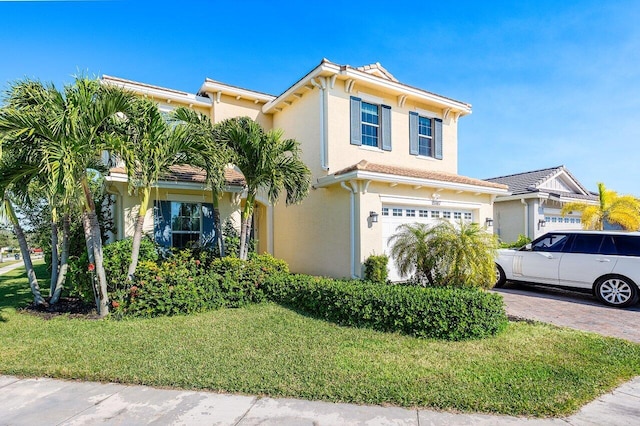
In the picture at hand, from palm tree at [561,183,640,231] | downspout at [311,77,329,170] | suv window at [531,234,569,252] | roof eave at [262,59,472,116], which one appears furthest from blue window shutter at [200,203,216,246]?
palm tree at [561,183,640,231]

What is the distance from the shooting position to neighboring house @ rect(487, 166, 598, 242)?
Answer: 15711 millimetres

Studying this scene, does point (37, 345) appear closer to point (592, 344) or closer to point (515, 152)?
point (592, 344)

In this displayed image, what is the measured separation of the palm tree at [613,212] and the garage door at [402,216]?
27.6 ft

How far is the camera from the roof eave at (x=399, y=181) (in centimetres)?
950

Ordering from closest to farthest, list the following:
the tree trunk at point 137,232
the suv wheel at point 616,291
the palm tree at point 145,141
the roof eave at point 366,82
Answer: the palm tree at point 145,141 → the tree trunk at point 137,232 → the suv wheel at point 616,291 → the roof eave at point 366,82

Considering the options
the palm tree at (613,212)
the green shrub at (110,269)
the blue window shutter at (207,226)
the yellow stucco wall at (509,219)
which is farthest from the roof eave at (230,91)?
the palm tree at (613,212)

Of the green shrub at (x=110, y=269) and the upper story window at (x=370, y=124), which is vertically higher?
the upper story window at (x=370, y=124)

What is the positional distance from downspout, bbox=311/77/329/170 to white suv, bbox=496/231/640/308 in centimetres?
649

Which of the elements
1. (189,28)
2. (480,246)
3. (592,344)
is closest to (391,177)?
(480,246)

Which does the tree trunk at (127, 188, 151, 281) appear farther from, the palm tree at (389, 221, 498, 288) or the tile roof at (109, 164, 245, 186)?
the palm tree at (389, 221, 498, 288)

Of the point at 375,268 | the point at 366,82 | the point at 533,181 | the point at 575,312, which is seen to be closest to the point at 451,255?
the point at 375,268

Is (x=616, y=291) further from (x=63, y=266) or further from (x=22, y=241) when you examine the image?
(x=22, y=241)

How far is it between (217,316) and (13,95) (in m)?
5.91

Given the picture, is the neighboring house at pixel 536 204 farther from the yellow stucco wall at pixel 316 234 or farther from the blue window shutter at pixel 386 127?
the yellow stucco wall at pixel 316 234
